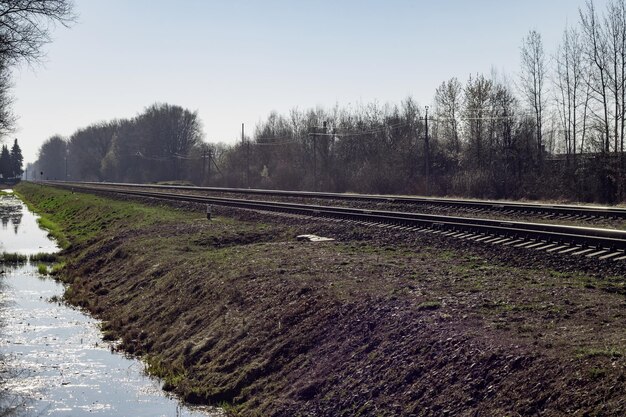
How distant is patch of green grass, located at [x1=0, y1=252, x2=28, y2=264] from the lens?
26.9 meters

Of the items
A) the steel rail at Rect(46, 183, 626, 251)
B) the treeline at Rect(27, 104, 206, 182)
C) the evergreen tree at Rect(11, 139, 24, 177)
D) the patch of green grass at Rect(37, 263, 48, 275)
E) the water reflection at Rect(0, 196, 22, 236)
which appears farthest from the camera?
the evergreen tree at Rect(11, 139, 24, 177)

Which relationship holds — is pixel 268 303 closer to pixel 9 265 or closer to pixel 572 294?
pixel 572 294

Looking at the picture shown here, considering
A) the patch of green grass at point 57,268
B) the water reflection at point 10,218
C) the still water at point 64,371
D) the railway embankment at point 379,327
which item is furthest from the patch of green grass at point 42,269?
the water reflection at point 10,218

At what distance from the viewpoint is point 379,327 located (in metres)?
9.66

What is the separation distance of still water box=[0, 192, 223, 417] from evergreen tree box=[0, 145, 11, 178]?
486ft

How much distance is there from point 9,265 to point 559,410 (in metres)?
23.9

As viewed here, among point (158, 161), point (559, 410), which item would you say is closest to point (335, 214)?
point (559, 410)

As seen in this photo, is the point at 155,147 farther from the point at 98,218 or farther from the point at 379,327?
the point at 379,327

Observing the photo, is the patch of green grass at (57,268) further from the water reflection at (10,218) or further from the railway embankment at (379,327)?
the water reflection at (10,218)

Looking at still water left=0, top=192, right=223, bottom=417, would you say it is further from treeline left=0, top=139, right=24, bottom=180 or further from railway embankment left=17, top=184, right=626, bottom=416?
treeline left=0, top=139, right=24, bottom=180

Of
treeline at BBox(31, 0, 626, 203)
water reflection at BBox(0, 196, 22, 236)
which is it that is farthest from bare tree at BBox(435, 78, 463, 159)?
water reflection at BBox(0, 196, 22, 236)

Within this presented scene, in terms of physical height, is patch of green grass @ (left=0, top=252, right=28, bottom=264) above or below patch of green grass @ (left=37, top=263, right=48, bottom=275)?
above

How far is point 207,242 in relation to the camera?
70.8 feet

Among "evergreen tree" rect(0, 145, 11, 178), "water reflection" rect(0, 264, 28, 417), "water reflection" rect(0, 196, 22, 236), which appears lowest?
"water reflection" rect(0, 264, 28, 417)
